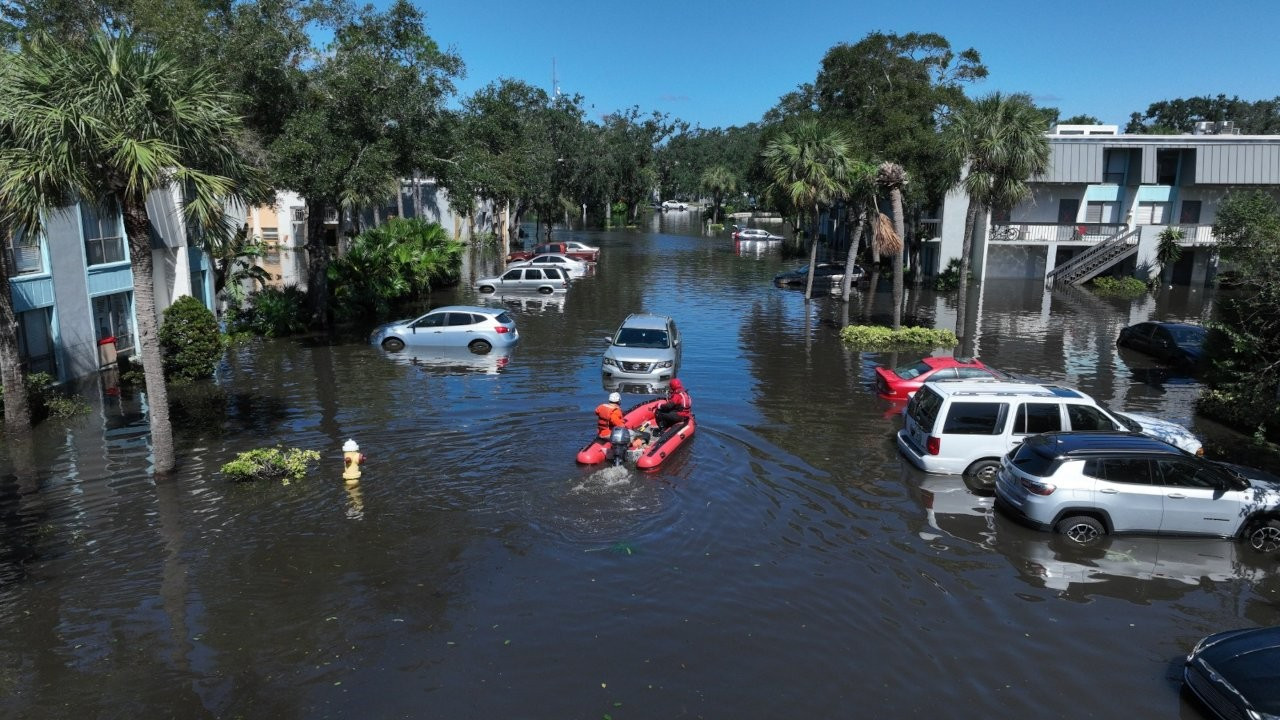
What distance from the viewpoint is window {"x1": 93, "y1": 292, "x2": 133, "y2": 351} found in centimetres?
2170

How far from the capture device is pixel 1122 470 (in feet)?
38.4

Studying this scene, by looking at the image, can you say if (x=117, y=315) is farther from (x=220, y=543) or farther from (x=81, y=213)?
(x=220, y=543)

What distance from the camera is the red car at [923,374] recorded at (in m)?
18.4

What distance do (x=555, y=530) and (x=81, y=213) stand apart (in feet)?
56.0

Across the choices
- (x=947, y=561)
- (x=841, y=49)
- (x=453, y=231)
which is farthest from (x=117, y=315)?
(x=453, y=231)

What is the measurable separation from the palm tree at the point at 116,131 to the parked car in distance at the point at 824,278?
30721mm

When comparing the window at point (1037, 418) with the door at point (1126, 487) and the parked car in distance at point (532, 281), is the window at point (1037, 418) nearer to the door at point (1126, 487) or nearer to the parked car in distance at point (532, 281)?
the door at point (1126, 487)

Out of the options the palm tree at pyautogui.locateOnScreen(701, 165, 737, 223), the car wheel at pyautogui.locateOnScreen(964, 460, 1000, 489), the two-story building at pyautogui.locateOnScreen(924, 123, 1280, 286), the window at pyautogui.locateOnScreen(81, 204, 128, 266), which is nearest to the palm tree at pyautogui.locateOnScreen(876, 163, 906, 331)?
the car wheel at pyautogui.locateOnScreen(964, 460, 1000, 489)

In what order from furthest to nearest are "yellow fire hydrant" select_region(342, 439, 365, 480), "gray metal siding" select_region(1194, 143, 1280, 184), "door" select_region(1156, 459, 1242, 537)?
"gray metal siding" select_region(1194, 143, 1280, 184) < "yellow fire hydrant" select_region(342, 439, 365, 480) < "door" select_region(1156, 459, 1242, 537)

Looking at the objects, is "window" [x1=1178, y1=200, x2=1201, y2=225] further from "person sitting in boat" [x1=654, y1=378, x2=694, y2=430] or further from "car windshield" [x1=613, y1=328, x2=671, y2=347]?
"person sitting in boat" [x1=654, y1=378, x2=694, y2=430]

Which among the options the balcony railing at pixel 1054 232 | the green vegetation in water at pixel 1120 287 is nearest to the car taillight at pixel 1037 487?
the green vegetation in water at pixel 1120 287

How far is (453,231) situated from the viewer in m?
67.9

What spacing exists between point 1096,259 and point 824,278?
15.1 metres

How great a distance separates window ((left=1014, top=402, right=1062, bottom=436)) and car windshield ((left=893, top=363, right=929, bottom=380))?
560 cm
